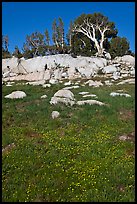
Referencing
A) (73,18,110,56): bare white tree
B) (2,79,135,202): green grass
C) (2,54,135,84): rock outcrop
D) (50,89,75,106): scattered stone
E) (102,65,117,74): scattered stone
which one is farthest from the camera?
(73,18,110,56): bare white tree

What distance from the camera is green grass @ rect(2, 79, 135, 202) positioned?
25.6 ft

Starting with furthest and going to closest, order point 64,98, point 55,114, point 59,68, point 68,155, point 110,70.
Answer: point 59,68, point 110,70, point 64,98, point 55,114, point 68,155

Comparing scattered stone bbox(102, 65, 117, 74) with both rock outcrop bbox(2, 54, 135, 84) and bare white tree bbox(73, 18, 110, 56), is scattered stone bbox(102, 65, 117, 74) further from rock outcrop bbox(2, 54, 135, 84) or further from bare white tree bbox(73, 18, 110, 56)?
bare white tree bbox(73, 18, 110, 56)

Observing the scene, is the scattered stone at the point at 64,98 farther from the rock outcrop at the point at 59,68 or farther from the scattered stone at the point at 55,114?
the rock outcrop at the point at 59,68

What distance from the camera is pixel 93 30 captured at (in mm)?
63969

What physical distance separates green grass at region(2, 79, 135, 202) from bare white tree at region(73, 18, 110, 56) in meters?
50.0

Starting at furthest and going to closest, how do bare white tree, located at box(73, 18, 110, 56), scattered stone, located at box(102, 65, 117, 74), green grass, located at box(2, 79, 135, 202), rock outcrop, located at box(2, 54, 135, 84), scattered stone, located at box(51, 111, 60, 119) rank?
bare white tree, located at box(73, 18, 110, 56), scattered stone, located at box(102, 65, 117, 74), rock outcrop, located at box(2, 54, 135, 84), scattered stone, located at box(51, 111, 60, 119), green grass, located at box(2, 79, 135, 202)

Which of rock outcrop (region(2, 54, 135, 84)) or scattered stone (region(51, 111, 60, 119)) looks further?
rock outcrop (region(2, 54, 135, 84))

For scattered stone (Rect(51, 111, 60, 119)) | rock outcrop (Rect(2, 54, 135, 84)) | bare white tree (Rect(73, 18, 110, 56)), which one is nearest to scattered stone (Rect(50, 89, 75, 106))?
scattered stone (Rect(51, 111, 60, 119))

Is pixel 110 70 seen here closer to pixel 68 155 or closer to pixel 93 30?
pixel 93 30

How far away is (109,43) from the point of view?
214ft

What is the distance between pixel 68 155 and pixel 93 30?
58.1 m

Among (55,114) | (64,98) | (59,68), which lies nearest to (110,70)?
(59,68)

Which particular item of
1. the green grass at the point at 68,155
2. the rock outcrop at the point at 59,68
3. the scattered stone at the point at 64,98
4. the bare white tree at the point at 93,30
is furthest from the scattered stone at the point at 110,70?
the green grass at the point at 68,155
